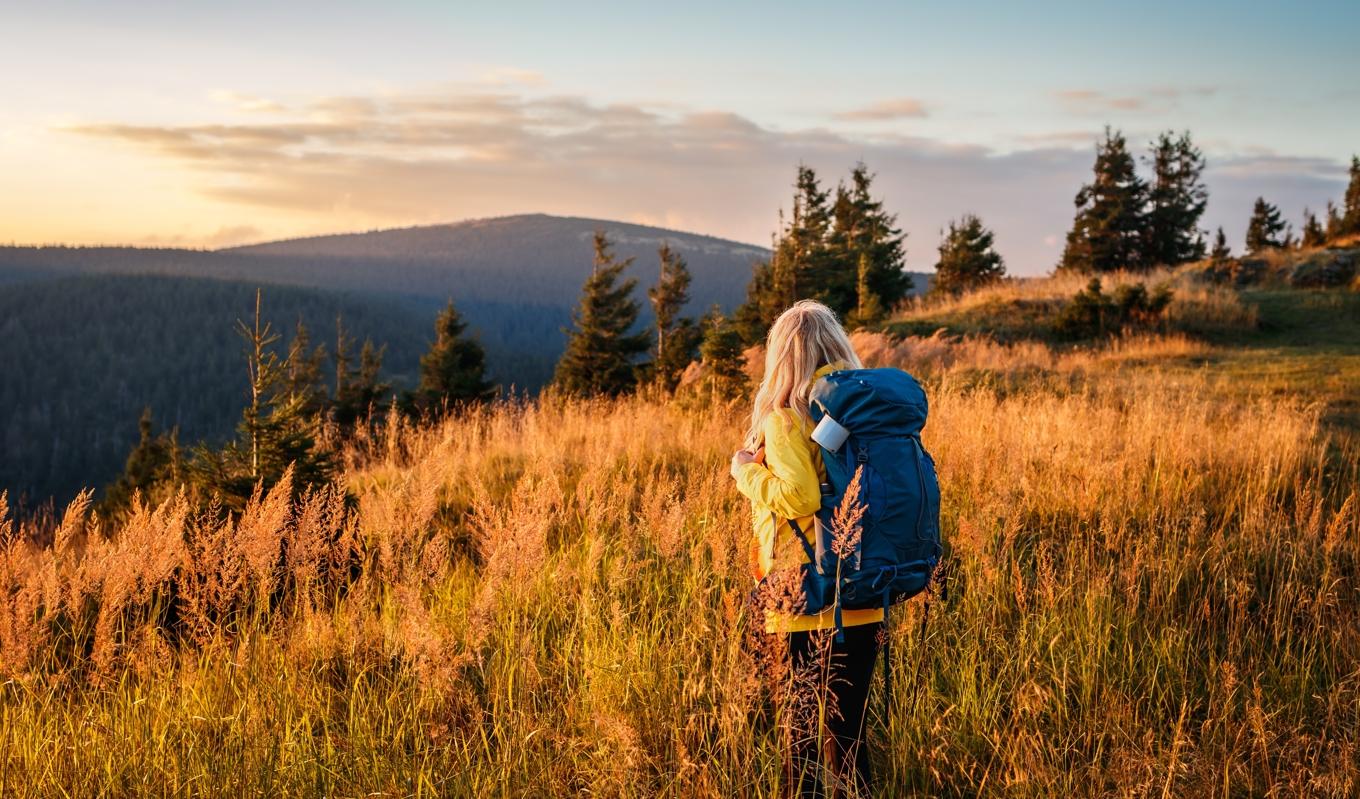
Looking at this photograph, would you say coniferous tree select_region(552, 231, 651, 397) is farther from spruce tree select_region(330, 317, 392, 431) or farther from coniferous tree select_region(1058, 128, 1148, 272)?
coniferous tree select_region(1058, 128, 1148, 272)

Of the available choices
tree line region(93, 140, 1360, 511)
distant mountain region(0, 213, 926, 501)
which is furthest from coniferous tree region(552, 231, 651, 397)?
distant mountain region(0, 213, 926, 501)

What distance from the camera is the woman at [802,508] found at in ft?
8.63

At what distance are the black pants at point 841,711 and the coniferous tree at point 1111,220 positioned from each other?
91.7ft

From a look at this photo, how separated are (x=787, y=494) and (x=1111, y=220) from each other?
29.6m

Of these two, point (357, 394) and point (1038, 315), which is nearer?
point (1038, 315)

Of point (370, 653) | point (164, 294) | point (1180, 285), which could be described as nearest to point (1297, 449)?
point (370, 653)

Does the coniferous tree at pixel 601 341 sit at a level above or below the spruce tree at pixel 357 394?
above

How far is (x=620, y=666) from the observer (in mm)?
3227

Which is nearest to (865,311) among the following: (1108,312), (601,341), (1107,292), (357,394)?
(1108,312)

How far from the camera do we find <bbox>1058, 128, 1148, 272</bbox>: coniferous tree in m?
27.4

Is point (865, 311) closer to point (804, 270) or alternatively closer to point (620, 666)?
point (804, 270)

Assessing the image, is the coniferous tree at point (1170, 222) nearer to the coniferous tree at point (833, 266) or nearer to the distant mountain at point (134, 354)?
the coniferous tree at point (833, 266)

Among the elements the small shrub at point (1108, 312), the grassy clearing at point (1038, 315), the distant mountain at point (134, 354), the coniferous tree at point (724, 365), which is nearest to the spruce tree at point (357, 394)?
the grassy clearing at point (1038, 315)

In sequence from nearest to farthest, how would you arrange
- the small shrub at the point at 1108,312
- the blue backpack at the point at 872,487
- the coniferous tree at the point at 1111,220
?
the blue backpack at the point at 872,487 → the small shrub at the point at 1108,312 → the coniferous tree at the point at 1111,220
